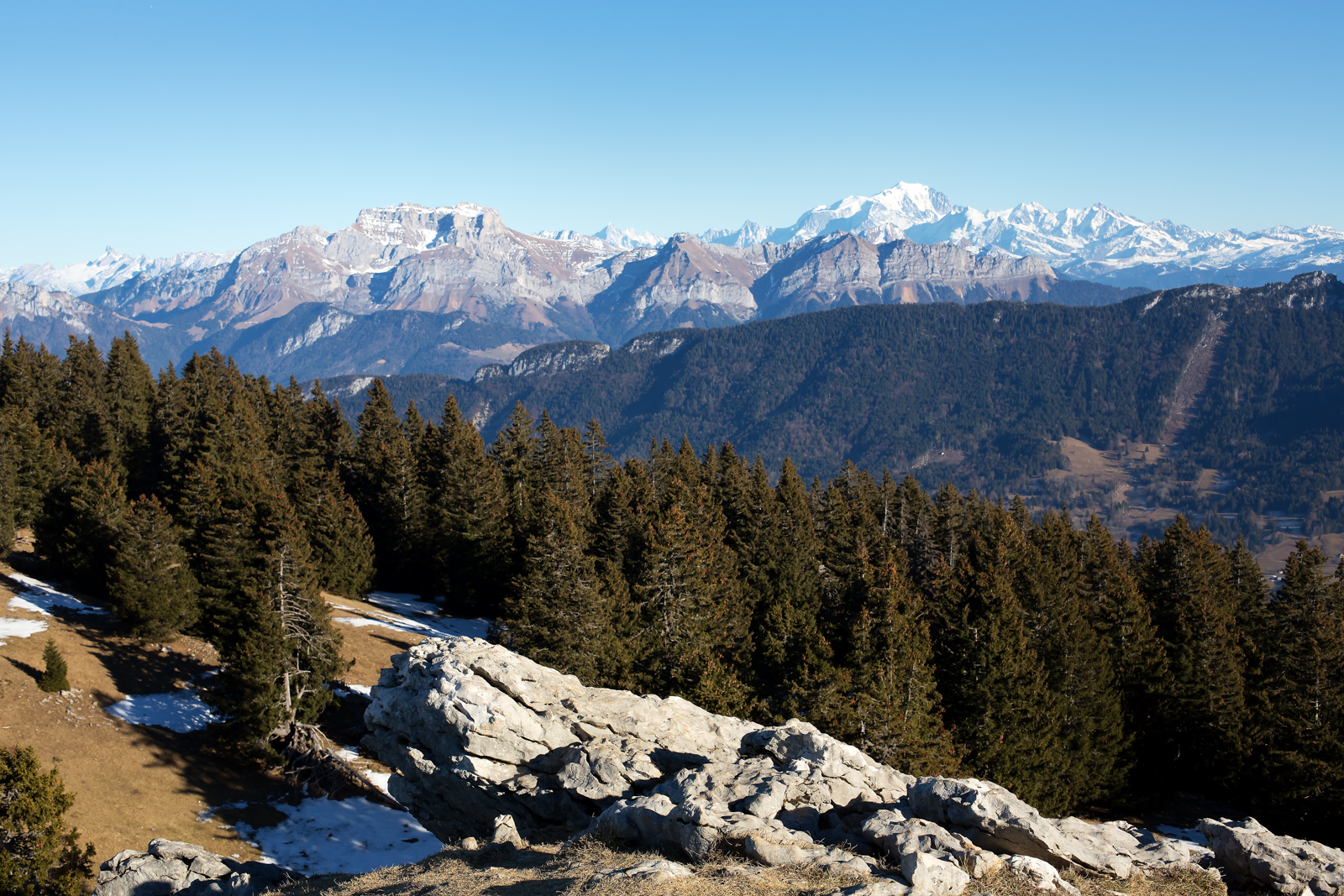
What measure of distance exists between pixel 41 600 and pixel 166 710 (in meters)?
15.9

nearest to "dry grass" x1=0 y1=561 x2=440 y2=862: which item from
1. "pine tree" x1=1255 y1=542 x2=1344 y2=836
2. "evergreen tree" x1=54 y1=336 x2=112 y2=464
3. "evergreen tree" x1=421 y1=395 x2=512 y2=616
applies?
"evergreen tree" x1=421 y1=395 x2=512 y2=616

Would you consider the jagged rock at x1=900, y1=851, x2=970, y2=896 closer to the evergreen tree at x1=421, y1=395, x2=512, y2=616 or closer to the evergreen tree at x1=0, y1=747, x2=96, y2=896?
the evergreen tree at x1=0, y1=747, x2=96, y2=896

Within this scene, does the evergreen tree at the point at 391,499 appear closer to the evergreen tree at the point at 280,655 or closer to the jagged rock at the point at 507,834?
the evergreen tree at the point at 280,655

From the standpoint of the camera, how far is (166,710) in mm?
41469

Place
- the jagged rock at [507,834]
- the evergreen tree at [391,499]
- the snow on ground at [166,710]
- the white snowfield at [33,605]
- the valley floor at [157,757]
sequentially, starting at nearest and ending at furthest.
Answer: the jagged rock at [507,834]
the valley floor at [157,757]
the snow on ground at [166,710]
the white snowfield at [33,605]
the evergreen tree at [391,499]

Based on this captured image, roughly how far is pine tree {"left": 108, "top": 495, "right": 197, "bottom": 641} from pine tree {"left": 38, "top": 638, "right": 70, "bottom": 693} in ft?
18.5

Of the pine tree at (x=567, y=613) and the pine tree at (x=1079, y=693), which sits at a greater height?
the pine tree at (x=567, y=613)

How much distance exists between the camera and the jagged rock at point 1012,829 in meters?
20.6

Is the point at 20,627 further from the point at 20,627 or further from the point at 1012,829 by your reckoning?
the point at 1012,829

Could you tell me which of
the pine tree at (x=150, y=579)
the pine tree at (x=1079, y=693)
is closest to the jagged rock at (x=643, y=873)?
the pine tree at (x=1079, y=693)

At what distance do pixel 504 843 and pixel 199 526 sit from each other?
39.2 meters

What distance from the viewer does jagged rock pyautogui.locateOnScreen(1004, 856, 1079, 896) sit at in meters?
19.2

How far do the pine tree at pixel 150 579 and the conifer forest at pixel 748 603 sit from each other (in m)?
0.14

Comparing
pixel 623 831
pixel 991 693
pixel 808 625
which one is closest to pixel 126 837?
pixel 623 831
